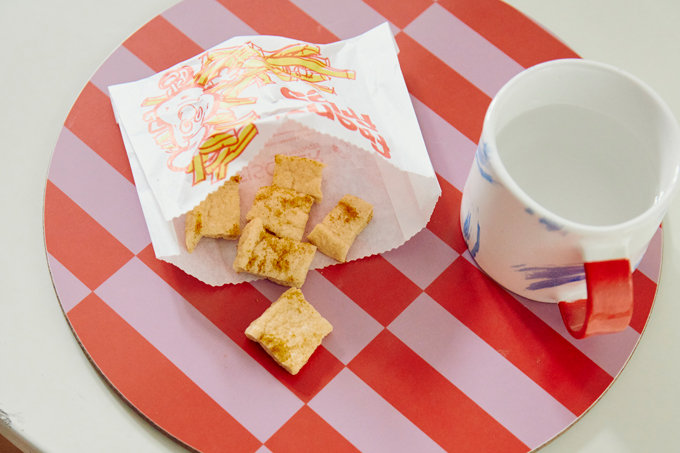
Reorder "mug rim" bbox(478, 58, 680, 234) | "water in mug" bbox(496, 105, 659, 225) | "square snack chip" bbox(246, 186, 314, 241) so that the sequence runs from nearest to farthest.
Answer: "mug rim" bbox(478, 58, 680, 234), "water in mug" bbox(496, 105, 659, 225), "square snack chip" bbox(246, 186, 314, 241)

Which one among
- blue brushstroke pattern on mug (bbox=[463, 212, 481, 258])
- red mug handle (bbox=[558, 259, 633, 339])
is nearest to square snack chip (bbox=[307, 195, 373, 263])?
blue brushstroke pattern on mug (bbox=[463, 212, 481, 258])

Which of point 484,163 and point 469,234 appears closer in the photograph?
point 484,163

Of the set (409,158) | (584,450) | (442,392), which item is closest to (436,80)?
(409,158)

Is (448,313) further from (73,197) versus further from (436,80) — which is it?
(73,197)

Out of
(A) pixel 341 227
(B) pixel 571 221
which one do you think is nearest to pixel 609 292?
(B) pixel 571 221

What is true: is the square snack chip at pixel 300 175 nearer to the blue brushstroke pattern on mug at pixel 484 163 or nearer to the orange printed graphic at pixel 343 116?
the orange printed graphic at pixel 343 116

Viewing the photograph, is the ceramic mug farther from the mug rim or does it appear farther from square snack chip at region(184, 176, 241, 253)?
square snack chip at region(184, 176, 241, 253)

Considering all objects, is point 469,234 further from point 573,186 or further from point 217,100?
point 217,100
